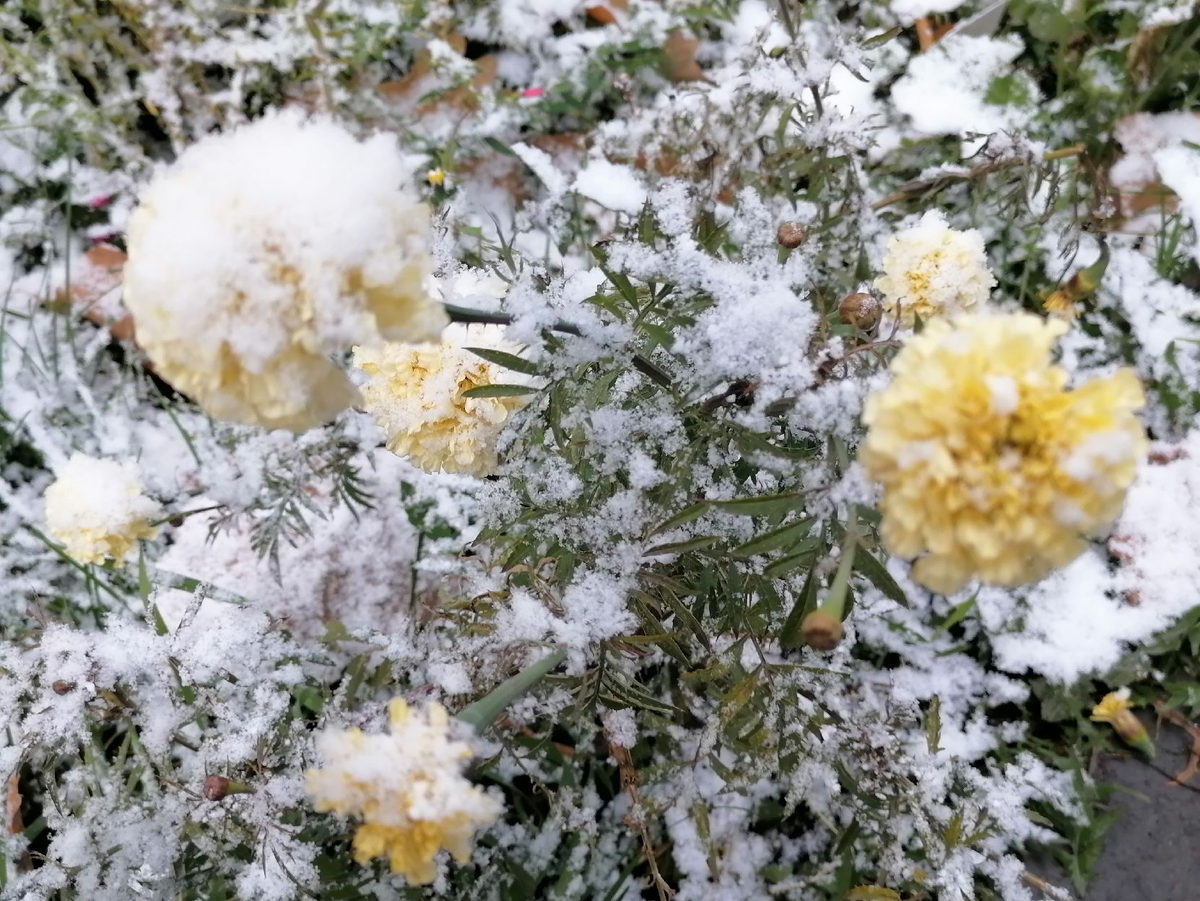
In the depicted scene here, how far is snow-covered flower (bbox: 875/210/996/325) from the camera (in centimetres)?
114

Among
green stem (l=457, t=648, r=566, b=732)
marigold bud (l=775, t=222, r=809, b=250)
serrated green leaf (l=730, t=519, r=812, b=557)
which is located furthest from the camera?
marigold bud (l=775, t=222, r=809, b=250)

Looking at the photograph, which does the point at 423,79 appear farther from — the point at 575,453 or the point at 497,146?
the point at 575,453

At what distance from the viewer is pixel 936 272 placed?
3.76ft

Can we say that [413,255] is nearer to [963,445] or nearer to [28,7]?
[963,445]

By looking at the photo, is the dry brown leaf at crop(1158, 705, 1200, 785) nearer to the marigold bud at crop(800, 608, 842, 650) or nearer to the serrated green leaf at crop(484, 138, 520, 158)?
the marigold bud at crop(800, 608, 842, 650)

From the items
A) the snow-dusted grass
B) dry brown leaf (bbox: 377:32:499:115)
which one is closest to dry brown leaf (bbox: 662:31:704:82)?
the snow-dusted grass

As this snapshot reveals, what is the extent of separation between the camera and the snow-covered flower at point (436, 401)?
1029mm

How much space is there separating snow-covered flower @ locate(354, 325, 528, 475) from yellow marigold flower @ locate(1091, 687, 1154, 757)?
4.23 ft

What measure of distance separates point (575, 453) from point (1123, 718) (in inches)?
Answer: 48.2

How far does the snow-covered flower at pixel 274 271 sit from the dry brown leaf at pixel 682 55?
73.6 inches

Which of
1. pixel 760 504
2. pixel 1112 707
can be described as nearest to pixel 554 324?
pixel 760 504

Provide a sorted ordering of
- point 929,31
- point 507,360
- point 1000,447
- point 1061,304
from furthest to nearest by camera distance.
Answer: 1. point 929,31
2. point 1061,304
3. point 507,360
4. point 1000,447

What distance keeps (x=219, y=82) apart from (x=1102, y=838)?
2877 mm

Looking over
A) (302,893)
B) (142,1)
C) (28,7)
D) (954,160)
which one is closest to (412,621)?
(302,893)
